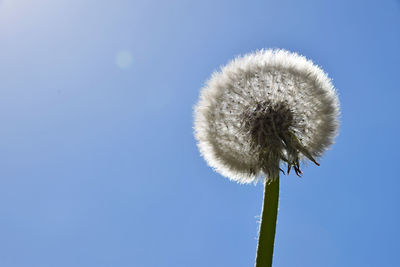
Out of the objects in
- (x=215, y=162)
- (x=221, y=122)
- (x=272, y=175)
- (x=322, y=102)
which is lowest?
(x=272, y=175)

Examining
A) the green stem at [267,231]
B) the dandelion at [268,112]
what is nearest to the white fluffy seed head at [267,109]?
the dandelion at [268,112]

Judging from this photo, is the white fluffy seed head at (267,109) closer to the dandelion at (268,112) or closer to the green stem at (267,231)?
the dandelion at (268,112)

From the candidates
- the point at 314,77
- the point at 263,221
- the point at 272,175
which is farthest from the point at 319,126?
the point at 263,221

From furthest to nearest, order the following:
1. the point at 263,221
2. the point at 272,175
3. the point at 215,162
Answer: the point at 215,162, the point at 272,175, the point at 263,221

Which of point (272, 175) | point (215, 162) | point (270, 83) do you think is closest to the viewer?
point (272, 175)

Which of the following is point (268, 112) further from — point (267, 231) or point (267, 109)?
point (267, 231)

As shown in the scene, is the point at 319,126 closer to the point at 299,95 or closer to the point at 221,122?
the point at 299,95
